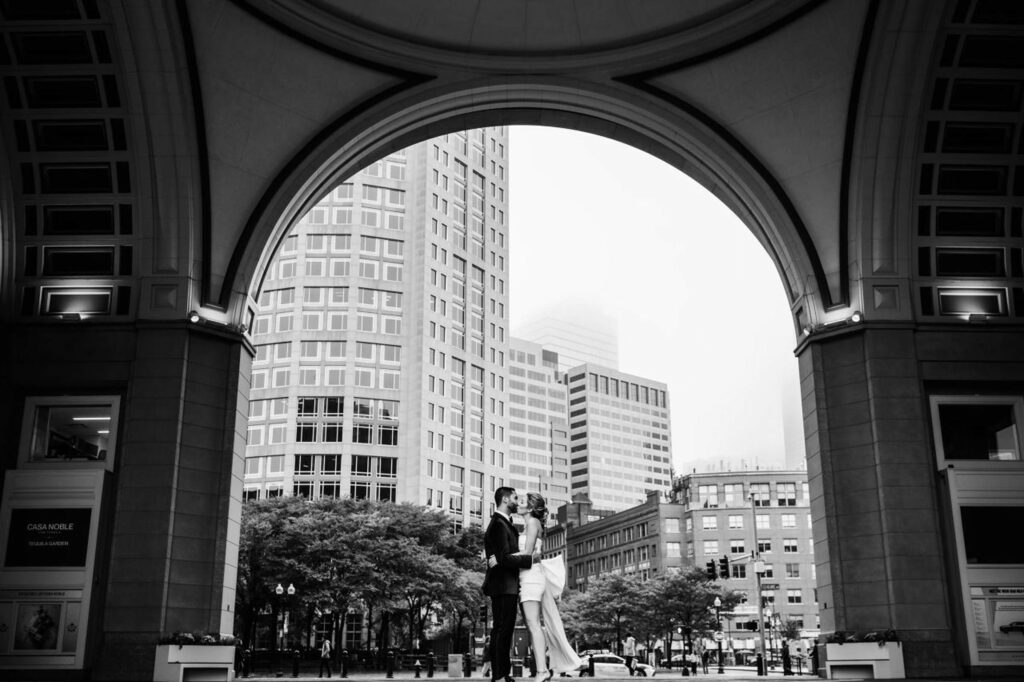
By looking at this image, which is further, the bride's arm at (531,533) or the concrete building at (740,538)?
the concrete building at (740,538)

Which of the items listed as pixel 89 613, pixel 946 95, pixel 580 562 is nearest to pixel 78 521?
pixel 89 613

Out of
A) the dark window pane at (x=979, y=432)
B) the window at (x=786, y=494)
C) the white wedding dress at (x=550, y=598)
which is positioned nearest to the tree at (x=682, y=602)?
the window at (x=786, y=494)

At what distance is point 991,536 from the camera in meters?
21.7

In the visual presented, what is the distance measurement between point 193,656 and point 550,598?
11744 mm

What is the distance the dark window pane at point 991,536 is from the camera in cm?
2155

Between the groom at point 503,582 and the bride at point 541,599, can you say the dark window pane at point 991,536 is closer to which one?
the bride at point 541,599

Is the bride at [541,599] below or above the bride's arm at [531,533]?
below

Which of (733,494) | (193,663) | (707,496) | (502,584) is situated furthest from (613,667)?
(707,496)

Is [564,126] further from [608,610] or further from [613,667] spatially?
[608,610]

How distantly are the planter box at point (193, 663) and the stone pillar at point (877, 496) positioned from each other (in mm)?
14329

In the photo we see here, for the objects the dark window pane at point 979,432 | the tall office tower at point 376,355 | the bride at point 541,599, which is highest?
the tall office tower at point 376,355

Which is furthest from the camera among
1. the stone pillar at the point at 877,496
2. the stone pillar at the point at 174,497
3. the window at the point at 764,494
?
the window at the point at 764,494

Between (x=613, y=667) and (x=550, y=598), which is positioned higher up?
(x=550, y=598)

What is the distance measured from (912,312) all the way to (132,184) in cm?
1992
